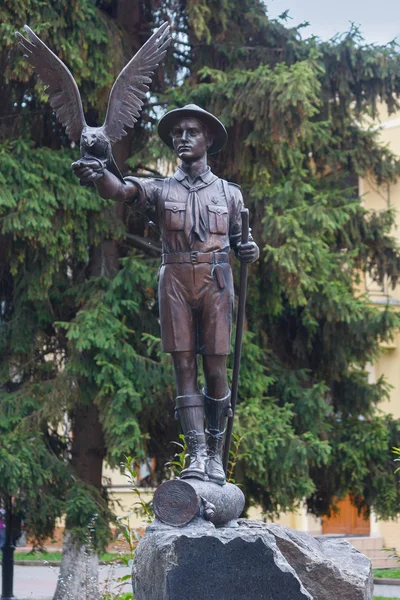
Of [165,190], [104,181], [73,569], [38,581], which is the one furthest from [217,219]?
[38,581]

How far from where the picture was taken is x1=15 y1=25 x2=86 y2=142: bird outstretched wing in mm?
6020

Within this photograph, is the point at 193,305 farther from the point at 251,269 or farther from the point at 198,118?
the point at 251,269

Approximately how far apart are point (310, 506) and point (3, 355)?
454cm

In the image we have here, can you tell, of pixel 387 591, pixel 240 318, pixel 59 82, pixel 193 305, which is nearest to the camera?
pixel 59 82

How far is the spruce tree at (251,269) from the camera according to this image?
11.6m

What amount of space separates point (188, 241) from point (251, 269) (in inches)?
246

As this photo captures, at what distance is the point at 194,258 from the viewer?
6230mm

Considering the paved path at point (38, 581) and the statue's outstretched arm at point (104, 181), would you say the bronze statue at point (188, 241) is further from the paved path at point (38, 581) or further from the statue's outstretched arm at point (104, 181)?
the paved path at point (38, 581)

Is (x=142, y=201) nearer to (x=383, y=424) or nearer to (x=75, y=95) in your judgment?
(x=75, y=95)

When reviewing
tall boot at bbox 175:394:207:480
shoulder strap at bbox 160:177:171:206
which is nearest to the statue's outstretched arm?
shoulder strap at bbox 160:177:171:206

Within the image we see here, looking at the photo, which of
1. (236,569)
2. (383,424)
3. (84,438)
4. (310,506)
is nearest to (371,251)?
(383,424)

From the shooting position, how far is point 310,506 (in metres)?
14.1

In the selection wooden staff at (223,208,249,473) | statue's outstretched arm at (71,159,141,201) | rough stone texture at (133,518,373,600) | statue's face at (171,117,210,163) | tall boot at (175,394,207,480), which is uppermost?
statue's face at (171,117,210,163)

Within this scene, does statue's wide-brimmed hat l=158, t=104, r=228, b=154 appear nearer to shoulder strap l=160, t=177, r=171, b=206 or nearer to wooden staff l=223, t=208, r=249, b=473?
shoulder strap l=160, t=177, r=171, b=206
